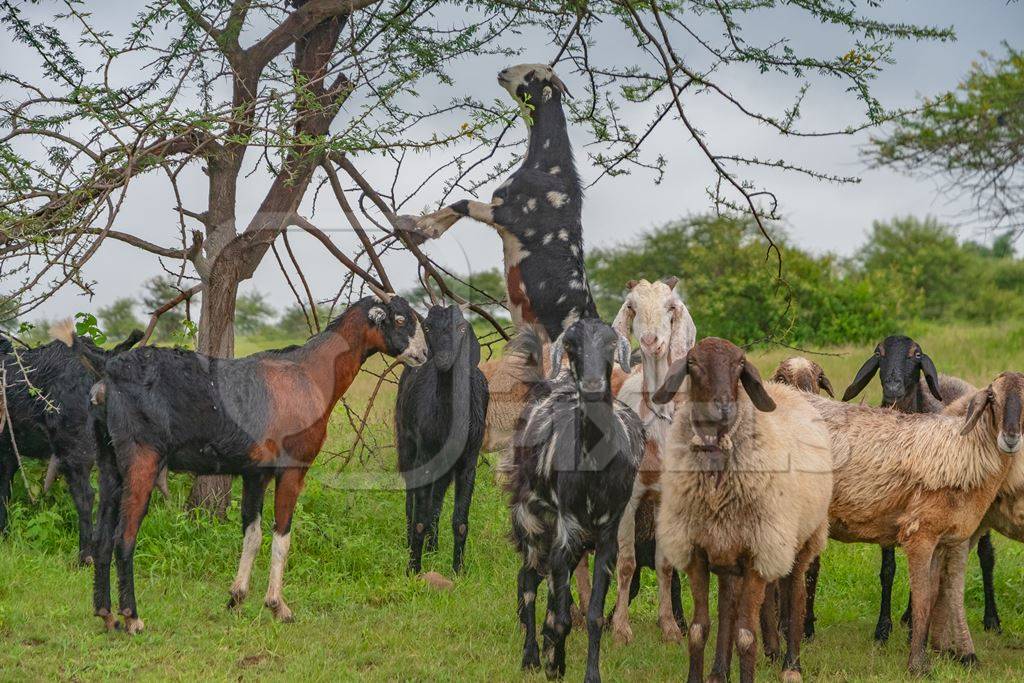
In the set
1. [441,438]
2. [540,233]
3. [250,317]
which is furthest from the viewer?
[250,317]

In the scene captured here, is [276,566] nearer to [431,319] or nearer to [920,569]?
[431,319]

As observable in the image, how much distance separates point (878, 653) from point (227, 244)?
5844 mm

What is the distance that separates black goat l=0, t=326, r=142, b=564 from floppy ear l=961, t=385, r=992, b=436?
230 inches

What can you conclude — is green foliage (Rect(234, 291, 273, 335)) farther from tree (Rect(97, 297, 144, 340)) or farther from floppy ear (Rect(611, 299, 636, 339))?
floppy ear (Rect(611, 299, 636, 339))

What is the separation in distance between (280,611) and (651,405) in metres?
2.80

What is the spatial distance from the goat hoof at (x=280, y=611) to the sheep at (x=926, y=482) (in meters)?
3.57

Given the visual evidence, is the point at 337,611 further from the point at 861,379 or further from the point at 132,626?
the point at 861,379

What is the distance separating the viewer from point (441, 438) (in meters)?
9.10

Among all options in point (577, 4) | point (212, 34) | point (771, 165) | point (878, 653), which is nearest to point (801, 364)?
point (771, 165)

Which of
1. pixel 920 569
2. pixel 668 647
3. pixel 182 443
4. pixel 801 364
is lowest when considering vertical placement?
pixel 668 647

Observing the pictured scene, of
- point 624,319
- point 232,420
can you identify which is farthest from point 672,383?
point 232,420

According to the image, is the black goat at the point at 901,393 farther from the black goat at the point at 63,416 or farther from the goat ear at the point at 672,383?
the black goat at the point at 63,416

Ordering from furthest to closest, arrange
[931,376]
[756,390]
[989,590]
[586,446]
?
[931,376] < [989,590] < [586,446] < [756,390]

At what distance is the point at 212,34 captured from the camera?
961 centimetres
